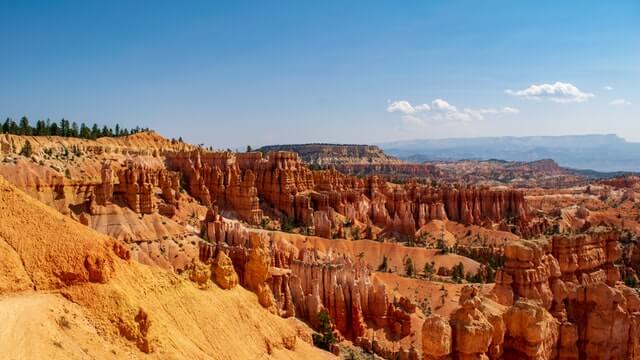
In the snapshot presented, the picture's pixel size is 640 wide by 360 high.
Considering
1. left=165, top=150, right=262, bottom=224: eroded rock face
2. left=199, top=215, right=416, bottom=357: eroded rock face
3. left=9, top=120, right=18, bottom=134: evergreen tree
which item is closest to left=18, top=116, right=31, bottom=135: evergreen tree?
left=9, top=120, right=18, bottom=134: evergreen tree

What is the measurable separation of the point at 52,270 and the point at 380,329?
84.7 ft

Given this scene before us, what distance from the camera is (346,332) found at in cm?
3809

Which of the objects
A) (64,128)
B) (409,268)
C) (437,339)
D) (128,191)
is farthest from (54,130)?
(437,339)

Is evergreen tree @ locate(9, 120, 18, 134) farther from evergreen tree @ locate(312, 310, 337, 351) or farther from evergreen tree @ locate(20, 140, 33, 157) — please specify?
evergreen tree @ locate(312, 310, 337, 351)

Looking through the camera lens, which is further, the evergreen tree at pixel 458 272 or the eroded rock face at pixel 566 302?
the evergreen tree at pixel 458 272

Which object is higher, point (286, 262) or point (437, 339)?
point (437, 339)

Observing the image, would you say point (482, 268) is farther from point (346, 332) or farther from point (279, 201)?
point (279, 201)

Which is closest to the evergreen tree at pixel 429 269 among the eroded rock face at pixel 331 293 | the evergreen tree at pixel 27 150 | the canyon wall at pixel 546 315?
the eroded rock face at pixel 331 293

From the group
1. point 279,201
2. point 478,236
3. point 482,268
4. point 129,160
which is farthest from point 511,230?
point 129,160

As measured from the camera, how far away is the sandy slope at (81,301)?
15656 mm

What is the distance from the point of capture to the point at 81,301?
1745 centimetres

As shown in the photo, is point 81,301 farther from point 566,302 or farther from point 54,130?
point 54,130

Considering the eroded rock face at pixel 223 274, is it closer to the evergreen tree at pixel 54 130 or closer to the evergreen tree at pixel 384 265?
the evergreen tree at pixel 384 265

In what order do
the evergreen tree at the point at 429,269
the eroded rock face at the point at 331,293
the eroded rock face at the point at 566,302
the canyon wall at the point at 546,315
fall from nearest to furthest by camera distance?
1. the canyon wall at the point at 546,315
2. the eroded rock face at the point at 566,302
3. the eroded rock face at the point at 331,293
4. the evergreen tree at the point at 429,269
